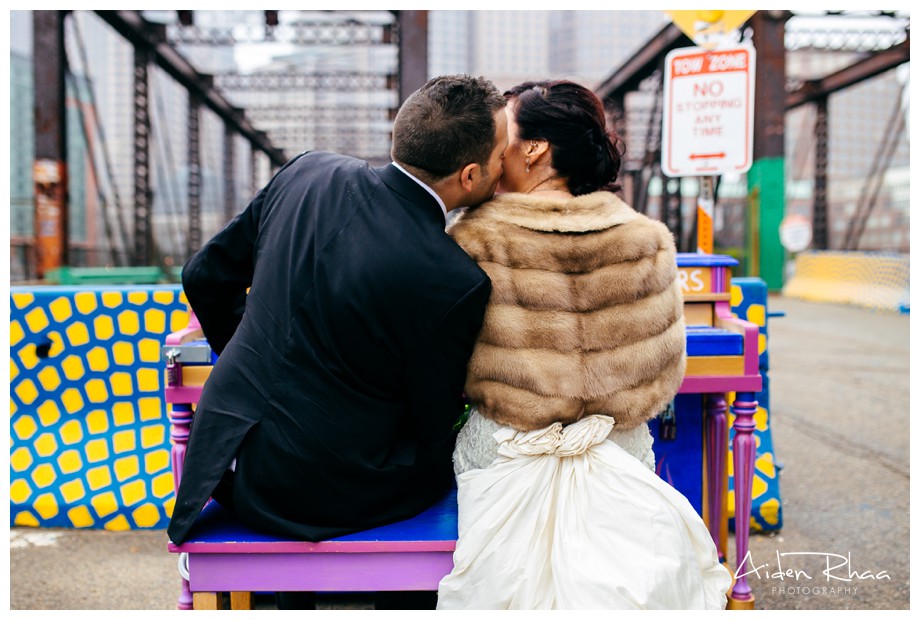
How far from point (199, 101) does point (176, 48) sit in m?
4.82

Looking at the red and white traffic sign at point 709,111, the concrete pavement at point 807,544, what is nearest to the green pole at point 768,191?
the concrete pavement at point 807,544

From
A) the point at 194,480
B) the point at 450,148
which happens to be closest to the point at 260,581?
the point at 194,480

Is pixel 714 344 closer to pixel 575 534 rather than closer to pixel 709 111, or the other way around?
pixel 575 534

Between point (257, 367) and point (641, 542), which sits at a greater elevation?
point (257, 367)

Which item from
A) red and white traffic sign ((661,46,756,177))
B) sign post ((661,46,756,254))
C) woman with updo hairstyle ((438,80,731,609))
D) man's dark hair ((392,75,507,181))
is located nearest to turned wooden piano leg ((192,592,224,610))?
woman with updo hairstyle ((438,80,731,609))

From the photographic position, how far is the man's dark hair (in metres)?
1.72

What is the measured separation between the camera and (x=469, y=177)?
1.81 meters

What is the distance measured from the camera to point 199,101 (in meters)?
21.0

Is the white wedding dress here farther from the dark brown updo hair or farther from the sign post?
the sign post

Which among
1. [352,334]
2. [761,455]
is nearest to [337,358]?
[352,334]

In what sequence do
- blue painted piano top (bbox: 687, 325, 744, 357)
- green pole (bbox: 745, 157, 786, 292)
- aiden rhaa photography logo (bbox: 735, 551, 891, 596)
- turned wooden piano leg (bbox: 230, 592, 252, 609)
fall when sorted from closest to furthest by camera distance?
turned wooden piano leg (bbox: 230, 592, 252, 609), blue painted piano top (bbox: 687, 325, 744, 357), aiden rhaa photography logo (bbox: 735, 551, 891, 596), green pole (bbox: 745, 157, 786, 292)

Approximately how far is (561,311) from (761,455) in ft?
7.02

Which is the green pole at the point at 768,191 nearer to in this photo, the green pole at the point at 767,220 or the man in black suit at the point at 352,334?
the green pole at the point at 767,220
